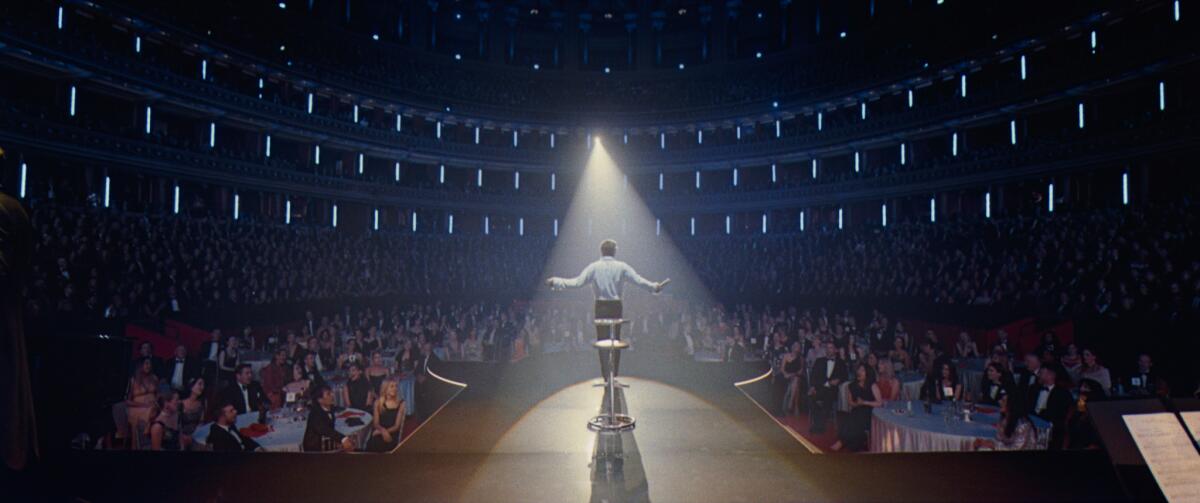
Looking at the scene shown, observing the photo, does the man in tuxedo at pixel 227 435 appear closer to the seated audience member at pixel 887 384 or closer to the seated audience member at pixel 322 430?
the seated audience member at pixel 322 430

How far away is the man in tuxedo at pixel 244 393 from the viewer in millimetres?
9031

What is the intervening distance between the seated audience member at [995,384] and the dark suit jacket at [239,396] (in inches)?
405

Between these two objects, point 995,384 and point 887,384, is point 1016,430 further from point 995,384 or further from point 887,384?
point 887,384

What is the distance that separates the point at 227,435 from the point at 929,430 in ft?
28.5

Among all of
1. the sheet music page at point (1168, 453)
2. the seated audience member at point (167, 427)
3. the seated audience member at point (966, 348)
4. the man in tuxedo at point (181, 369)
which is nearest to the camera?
the sheet music page at point (1168, 453)

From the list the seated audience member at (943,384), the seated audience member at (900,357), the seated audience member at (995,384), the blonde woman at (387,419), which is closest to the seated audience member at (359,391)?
the blonde woman at (387,419)

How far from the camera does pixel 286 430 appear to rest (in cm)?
832

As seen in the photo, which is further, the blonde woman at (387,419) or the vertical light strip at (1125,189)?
the vertical light strip at (1125,189)

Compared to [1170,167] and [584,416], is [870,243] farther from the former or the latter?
[584,416]

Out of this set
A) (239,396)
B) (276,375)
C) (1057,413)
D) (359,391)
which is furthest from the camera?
(276,375)

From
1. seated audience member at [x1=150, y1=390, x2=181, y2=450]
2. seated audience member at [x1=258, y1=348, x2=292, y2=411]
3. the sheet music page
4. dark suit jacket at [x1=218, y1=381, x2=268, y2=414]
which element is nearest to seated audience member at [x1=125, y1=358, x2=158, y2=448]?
seated audience member at [x1=150, y1=390, x2=181, y2=450]

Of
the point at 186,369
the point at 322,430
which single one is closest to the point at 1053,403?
the point at 322,430

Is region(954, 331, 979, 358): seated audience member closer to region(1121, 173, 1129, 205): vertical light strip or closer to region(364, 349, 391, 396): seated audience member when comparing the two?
region(1121, 173, 1129, 205): vertical light strip

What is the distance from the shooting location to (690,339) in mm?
17984
